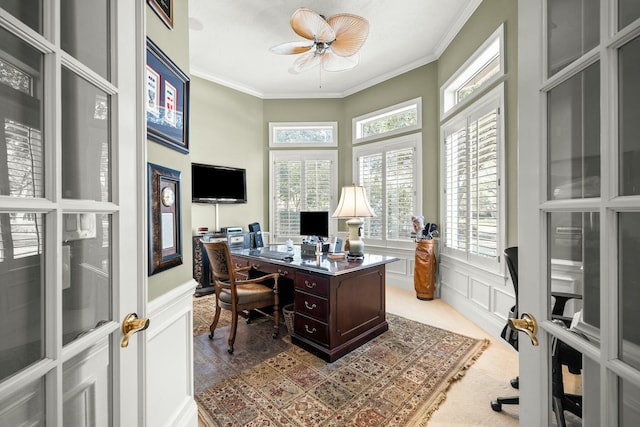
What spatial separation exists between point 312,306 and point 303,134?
156 inches

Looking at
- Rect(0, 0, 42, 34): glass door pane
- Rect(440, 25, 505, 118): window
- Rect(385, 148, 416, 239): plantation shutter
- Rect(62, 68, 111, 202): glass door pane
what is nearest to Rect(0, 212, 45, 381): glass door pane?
Rect(62, 68, 111, 202): glass door pane

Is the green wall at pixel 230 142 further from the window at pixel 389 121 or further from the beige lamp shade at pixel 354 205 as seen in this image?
the beige lamp shade at pixel 354 205

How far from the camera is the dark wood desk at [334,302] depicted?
2262 mm

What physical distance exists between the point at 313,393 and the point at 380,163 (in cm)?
380

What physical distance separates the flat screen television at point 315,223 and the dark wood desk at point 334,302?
795 millimetres

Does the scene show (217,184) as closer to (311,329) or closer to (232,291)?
(232,291)

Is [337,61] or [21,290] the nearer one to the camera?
[21,290]

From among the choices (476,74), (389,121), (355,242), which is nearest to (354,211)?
(355,242)

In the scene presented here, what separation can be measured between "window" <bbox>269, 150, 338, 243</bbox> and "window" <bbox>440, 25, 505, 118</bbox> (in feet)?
7.20

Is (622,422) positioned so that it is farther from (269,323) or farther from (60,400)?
(269,323)

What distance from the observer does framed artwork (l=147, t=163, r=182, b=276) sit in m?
1.21

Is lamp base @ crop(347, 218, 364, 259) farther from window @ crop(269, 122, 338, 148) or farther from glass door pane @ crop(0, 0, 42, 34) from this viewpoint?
window @ crop(269, 122, 338, 148)

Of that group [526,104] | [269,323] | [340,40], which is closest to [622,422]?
[526,104]

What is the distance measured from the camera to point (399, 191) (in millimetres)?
4559
